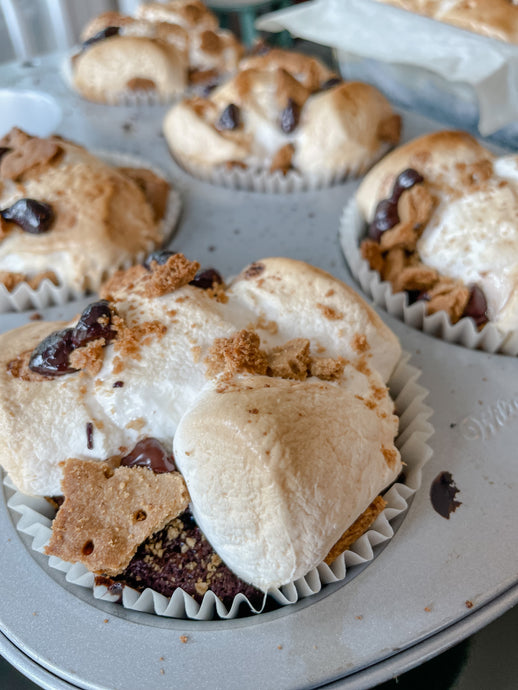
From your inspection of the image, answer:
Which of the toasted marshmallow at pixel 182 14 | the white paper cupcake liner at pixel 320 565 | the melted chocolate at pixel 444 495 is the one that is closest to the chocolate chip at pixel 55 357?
the white paper cupcake liner at pixel 320 565

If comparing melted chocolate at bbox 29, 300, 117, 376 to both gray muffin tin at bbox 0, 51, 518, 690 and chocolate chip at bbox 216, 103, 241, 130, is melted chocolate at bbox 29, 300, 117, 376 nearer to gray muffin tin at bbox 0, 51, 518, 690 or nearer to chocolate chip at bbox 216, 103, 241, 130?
gray muffin tin at bbox 0, 51, 518, 690

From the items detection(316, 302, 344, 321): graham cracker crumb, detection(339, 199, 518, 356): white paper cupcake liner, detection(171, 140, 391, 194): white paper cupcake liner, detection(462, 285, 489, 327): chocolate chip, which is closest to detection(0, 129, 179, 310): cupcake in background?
detection(171, 140, 391, 194): white paper cupcake liner

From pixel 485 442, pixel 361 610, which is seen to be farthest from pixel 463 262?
pixel 361 610

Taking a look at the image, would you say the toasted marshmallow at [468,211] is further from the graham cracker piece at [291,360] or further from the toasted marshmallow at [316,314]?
the graham cracker piece at [291,360]

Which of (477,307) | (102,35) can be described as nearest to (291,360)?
(477,307)

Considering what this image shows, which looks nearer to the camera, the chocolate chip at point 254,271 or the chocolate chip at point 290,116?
A: the chocolate chip at point 254,271

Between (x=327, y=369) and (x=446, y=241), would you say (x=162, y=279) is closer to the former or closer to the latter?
(x=327, y=369)
